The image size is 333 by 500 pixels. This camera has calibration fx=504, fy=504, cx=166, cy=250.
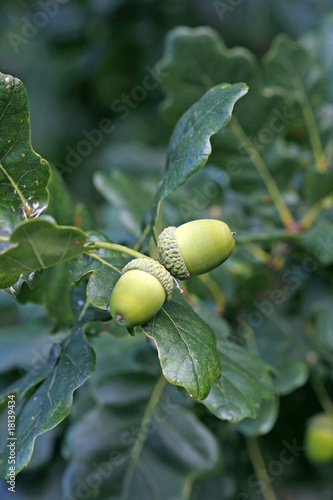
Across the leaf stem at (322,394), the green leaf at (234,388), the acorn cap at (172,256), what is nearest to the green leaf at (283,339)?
the leaf stem at (322,394)

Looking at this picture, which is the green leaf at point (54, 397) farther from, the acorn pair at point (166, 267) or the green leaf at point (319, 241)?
the green leaf at point (319, 241)

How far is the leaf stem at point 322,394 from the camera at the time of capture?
4.64 ft

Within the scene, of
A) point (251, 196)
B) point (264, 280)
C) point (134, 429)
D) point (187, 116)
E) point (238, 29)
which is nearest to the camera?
point (187, 116)

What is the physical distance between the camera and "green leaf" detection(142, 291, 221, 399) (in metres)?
0.59

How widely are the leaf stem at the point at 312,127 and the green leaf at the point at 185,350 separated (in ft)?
2.79

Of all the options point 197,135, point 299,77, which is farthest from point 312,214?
point 197,135

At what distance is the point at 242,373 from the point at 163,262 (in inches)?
11.2

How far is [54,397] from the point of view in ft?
2.09

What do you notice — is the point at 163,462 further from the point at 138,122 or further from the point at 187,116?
the point at 138,122

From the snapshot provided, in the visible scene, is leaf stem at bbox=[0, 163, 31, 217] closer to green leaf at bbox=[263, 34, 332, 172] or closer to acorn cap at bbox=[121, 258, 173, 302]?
acorn cap at bbox=[121, 258, 173, 302]

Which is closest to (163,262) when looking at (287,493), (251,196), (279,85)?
(251,196)

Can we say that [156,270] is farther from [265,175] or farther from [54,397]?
[265,175]

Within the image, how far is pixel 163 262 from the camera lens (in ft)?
2.07

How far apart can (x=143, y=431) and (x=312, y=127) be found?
893mm
